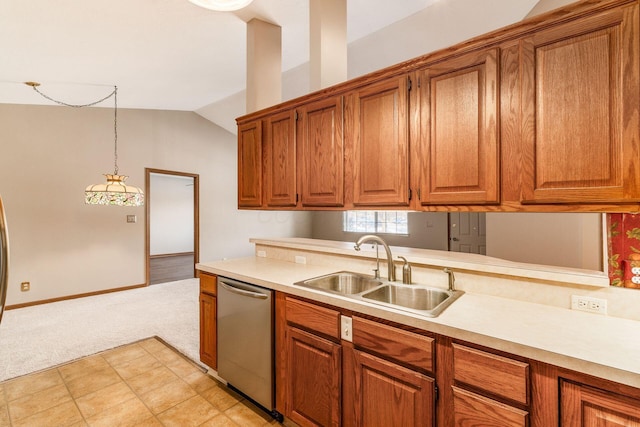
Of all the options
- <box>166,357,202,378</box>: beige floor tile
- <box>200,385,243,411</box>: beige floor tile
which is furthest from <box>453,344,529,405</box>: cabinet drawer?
<box>166,357,202,378</box>: beige floor tile

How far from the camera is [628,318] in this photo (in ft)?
4.15

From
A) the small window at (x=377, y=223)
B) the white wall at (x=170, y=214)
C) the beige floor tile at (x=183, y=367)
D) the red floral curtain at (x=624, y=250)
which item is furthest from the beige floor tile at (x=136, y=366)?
the white wall at (x=170, y=214)

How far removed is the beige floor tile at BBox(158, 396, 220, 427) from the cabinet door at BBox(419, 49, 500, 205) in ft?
6.48

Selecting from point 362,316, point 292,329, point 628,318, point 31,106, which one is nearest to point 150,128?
point 31,106

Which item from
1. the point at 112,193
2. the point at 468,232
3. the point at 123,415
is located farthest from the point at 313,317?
the point at 468,232

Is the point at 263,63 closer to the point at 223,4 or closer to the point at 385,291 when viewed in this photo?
the point at 223,4

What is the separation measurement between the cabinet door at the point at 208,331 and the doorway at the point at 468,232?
196 inches

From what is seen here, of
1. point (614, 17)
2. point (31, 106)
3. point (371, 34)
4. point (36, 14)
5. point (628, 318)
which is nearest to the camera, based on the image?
point (614, 17)

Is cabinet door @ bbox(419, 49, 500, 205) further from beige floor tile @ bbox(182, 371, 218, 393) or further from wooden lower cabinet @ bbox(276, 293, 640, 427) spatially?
beige floor tile @ bbox(182, 371, 218, 393)

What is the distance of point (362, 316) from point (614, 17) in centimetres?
160

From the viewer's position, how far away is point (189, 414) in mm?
1978

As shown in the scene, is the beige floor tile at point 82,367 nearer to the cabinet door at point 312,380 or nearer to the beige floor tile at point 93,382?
the beige floor tile at point 93,382

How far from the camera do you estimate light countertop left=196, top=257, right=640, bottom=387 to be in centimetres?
95

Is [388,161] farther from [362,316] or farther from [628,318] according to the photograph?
[628,318]
